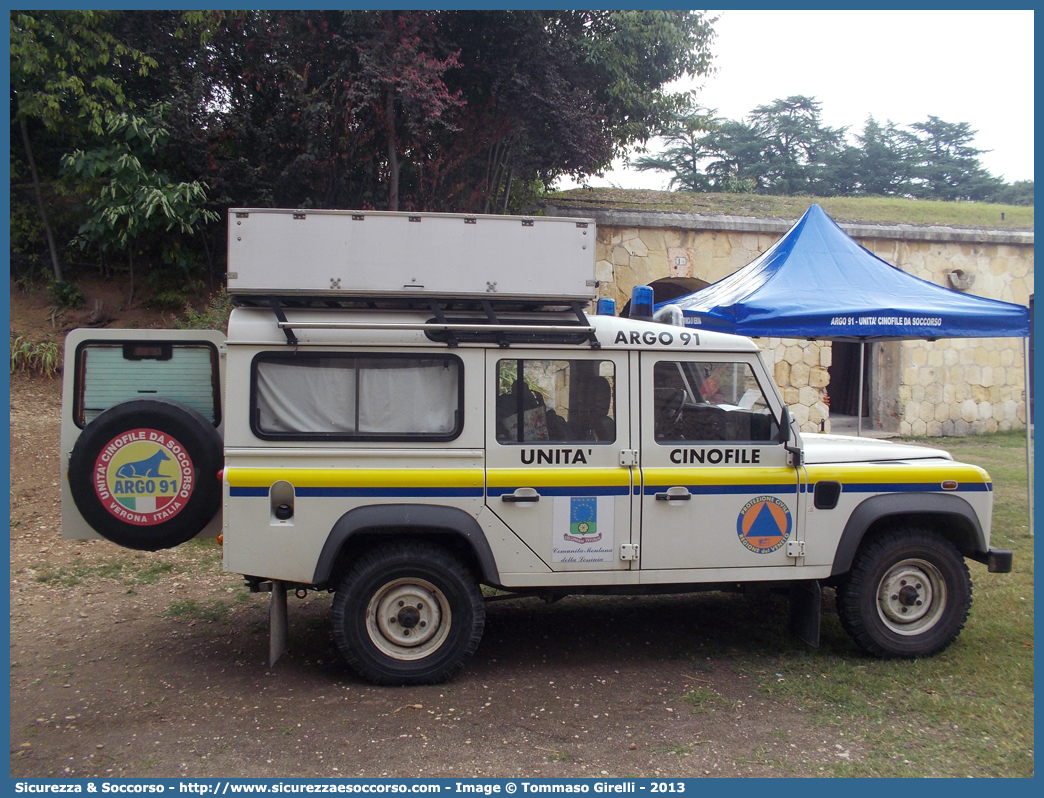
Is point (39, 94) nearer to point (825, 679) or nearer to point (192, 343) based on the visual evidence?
point (192, 343)

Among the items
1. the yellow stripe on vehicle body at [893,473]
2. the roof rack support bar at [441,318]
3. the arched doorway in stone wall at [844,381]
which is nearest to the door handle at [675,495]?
the yellow stripe on vehicle body at [893,473]

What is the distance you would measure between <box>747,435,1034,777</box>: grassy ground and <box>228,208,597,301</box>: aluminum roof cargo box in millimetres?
2672

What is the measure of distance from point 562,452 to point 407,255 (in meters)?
1.45

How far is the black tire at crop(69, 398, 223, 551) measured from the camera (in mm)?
4445

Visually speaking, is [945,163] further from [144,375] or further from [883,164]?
[144,375]

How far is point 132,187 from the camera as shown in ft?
34.9

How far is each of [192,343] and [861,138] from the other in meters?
35.2

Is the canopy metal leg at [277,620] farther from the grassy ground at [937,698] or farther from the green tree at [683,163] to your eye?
the green tree at [683,163]

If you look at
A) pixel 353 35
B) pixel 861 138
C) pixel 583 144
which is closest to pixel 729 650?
pixel 583 144

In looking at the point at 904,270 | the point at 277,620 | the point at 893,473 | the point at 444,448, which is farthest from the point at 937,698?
the point at 904,270

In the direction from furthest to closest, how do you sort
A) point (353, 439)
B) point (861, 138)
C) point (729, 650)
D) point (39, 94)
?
point (861, 138) → point (39, 94) → point (729, 650) → point (353, 439)

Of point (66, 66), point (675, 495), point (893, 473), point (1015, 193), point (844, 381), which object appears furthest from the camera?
point (1015, 193)

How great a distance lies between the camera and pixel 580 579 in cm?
464

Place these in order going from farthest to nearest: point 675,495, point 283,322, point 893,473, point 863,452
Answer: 1. point 863,452
2. point 893,473
3. point 675,495
4. point 283,322
